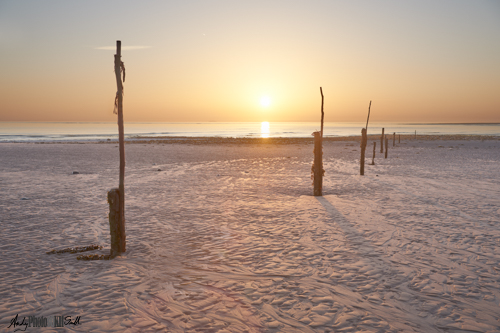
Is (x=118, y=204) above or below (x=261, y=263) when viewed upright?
above

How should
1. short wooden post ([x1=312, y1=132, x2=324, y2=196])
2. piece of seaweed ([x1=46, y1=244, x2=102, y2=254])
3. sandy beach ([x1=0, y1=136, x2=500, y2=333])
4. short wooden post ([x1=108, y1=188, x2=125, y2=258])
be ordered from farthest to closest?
short wooden post ([x1=312, y1=132, x2=324, y2=196]) < piece of seaweed ([x1=46, y1=244, x2=102, y2=254]) < short wooden post ([x1=108, y1=188, x2=125, y2=258]) < sandy beach ([x1=0, y1=136, x2=500, y2=333])

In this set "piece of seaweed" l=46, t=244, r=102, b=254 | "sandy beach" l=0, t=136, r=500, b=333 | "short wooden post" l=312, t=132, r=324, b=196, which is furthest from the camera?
"short wooden post" l=312, t=132, r=324, b=196

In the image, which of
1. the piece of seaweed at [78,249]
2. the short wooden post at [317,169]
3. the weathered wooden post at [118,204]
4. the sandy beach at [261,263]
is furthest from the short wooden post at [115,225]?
the short wooden post at [317,169]

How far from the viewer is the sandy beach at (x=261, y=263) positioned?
172 inches

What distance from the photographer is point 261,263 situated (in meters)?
6.10

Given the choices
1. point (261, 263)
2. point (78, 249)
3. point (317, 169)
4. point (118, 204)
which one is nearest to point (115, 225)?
point (118, 204)

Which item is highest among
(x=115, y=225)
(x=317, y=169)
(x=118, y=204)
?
(x=317, y=169)

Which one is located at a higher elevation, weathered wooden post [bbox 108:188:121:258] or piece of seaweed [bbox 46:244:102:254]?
weathered wooden post [bbox 108:188:121:258]

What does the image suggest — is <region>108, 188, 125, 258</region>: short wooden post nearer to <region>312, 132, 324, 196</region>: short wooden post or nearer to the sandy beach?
the sandy beach

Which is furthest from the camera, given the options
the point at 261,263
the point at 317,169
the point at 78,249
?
the point at 317,169

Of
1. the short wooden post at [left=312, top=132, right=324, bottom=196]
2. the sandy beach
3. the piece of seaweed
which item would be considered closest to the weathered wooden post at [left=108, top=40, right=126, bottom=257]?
the sandy beach

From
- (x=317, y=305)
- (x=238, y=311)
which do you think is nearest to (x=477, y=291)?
(x=317, y=305)

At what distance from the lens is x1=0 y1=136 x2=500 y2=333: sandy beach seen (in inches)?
172

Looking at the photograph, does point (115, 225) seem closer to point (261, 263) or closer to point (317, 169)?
point (261, 263)
